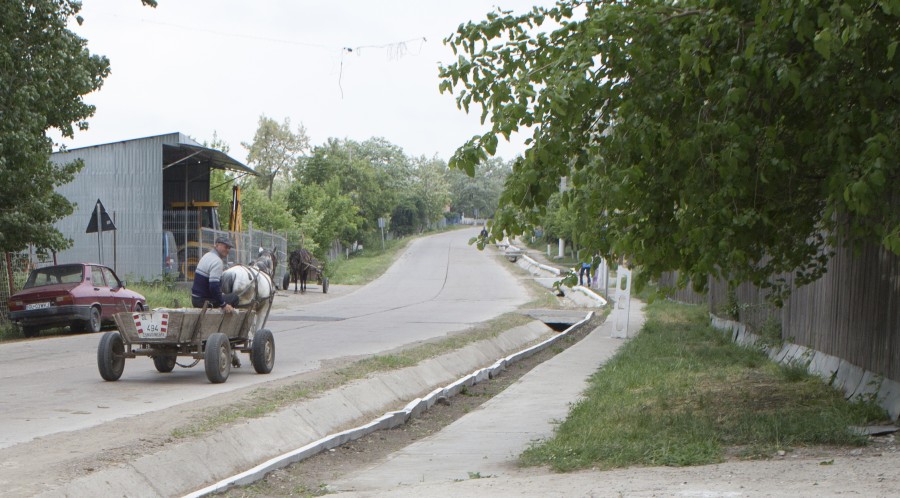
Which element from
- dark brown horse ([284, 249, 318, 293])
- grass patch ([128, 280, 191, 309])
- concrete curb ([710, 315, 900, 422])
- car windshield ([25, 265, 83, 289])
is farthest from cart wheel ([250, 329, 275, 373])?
dark brown horse ([284, 249, 318, 293])

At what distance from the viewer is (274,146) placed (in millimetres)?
107062

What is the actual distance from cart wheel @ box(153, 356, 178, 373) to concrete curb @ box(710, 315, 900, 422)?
8.49 m

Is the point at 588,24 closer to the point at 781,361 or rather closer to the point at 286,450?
the point at 286,450

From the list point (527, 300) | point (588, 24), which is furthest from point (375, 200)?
point (588, 24)

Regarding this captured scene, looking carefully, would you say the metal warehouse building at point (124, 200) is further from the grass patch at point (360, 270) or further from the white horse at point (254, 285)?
the white horse at point (254, 285)

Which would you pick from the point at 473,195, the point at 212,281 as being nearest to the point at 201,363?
the point at 212,281

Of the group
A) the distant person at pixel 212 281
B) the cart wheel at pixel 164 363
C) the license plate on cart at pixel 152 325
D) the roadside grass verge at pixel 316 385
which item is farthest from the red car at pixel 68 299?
the license plate on cart at pixel 152 325

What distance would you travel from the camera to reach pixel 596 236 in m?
9.37

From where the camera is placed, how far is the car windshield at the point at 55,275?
859 inches

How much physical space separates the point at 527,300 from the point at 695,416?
27295 millimetres

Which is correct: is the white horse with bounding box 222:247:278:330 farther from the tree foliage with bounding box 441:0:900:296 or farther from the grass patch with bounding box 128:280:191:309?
the grass patch with bounding box 128:280:191:309

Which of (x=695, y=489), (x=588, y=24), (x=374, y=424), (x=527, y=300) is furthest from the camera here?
(x=527, y=300)

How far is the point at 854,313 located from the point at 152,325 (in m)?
8.19

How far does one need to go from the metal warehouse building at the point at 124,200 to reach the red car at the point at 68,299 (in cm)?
1195
